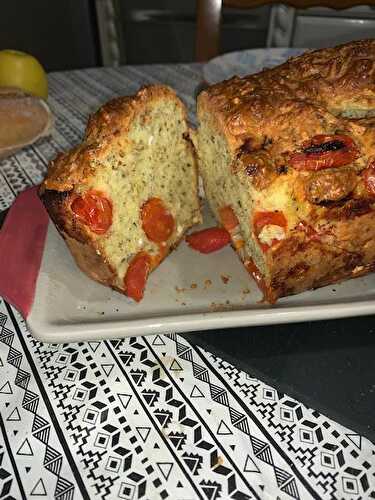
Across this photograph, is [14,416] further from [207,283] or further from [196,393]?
[207,283]

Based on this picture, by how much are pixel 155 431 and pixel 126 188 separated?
2.85ft

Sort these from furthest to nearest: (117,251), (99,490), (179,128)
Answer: (179,128) → (117,251) → (99,490)

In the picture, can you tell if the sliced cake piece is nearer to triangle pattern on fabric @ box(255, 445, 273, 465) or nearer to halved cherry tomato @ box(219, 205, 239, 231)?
halved cherry tomato @ box(219, 205, 239, 231)

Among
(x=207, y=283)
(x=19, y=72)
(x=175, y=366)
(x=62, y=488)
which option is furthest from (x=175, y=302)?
(x=19, y=72)

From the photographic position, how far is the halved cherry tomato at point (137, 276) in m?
1.83

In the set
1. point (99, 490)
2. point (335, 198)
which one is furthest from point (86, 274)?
point (335, 198)

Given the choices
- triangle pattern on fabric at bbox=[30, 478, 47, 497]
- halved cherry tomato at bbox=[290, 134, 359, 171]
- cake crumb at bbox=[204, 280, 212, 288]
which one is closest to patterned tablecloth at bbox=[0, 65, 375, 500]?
triangle pattern on fabric at bbox=[30, 478, 47, 497]

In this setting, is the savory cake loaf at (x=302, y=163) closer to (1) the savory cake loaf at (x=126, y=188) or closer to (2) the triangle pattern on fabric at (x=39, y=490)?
(1) the savory cake loaf at (x=126, y=188)

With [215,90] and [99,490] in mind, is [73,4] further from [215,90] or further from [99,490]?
→ [99,490]

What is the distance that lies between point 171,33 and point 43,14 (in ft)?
4.73

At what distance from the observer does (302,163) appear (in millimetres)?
1599

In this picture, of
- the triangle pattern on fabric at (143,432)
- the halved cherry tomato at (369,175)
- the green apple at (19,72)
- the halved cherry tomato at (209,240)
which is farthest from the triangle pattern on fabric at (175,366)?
the green apple at (19,72)

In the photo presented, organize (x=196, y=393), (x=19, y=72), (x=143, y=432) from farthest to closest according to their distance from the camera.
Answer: (x=19, y=72)
(x=196, y=393)
(x=143, y=432)

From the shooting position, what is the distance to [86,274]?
191 cm
